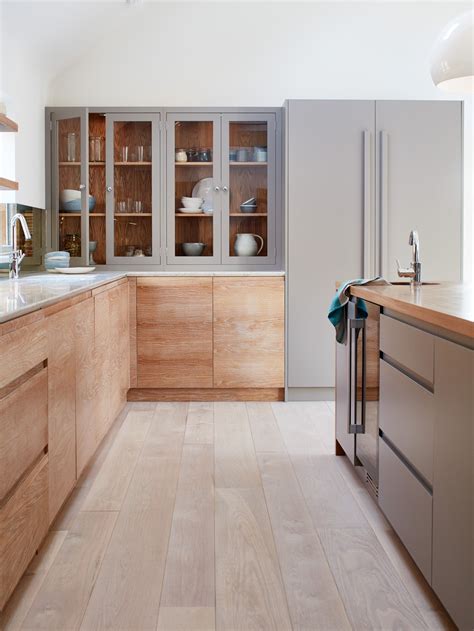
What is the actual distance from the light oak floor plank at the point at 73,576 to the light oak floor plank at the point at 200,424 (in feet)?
3.61

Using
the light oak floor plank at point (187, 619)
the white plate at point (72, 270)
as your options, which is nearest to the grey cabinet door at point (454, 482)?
the light oak floor plank at point (187, 619)

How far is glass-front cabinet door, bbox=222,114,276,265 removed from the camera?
480cm

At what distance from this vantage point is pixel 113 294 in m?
3.93

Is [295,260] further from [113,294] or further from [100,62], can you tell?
[100,62]

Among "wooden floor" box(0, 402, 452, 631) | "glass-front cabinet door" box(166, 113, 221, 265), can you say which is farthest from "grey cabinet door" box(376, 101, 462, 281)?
"wooden floor" box(0, 402, 452, 631)

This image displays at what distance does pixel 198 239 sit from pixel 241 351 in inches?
33.2

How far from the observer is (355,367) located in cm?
291

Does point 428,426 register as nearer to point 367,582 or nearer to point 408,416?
point 408,416

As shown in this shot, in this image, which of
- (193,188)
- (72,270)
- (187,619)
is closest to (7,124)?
(72,270)

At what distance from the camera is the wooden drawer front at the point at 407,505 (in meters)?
1.94

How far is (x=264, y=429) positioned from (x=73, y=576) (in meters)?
1.94

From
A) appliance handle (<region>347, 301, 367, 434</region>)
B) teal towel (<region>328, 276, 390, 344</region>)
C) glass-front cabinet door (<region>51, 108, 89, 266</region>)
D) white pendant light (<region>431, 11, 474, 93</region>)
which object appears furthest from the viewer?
glass-front cabinet door (<region>51, 108, 89, 266</region>)

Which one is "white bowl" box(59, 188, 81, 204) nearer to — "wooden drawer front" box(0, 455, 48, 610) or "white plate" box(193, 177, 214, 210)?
"white plate" box(193, 177, 214, 210)

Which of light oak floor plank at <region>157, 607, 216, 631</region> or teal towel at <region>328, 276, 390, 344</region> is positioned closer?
light oak floor plank at <region>157, 607, 216, 631</region>
